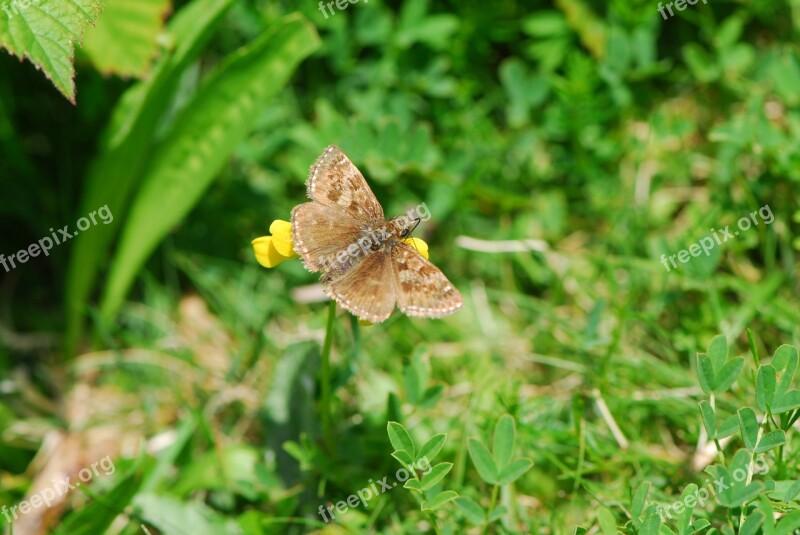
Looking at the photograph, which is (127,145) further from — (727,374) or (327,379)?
(727,374)

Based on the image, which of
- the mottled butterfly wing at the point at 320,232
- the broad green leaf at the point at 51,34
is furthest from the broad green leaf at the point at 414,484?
the broad green leaf at the point at 51,34

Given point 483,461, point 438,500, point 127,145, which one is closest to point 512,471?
point 483,461

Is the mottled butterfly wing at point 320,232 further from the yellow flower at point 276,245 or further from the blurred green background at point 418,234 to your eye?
the blurred green background at point 418,234

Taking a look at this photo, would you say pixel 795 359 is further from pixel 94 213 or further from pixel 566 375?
pixel 94 213

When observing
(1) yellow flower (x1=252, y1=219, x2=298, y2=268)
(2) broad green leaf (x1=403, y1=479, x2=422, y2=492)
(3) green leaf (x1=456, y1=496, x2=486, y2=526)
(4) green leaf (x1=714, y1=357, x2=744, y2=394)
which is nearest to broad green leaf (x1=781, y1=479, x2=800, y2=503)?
(4) green leaf (x1=714, y1=357, x2=744, y2=394)

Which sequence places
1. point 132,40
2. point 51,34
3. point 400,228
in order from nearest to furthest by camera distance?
1. point 51,34
2. point 400,228
3. point 132,40

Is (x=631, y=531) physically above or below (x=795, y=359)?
below

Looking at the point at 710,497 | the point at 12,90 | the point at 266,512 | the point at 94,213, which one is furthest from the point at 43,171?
the point at 710,497
